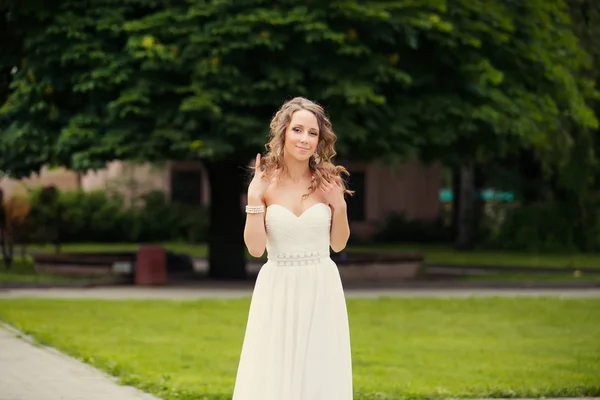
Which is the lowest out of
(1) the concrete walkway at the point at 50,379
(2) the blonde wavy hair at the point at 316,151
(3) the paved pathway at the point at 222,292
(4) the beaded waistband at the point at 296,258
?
(1) the concrete walkway at the point at 50,379

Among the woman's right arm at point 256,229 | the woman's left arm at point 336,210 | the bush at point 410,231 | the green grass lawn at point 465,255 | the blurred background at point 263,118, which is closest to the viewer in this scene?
the woman's right arm at point 256,229

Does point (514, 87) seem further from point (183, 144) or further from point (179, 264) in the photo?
point (179, 264)

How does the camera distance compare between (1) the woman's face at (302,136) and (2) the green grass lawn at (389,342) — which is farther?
(2) the green grass lawn at (389,342)

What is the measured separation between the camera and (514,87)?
25.7 meters

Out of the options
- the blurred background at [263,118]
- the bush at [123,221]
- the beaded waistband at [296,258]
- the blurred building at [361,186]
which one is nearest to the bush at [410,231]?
the blurred building at [361,186]

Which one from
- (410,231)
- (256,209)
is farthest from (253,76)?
(410,231)

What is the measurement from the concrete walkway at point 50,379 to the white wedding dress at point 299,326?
3.60 m

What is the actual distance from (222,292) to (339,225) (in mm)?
16729

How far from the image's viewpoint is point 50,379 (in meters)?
11.8

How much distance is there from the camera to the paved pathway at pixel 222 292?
22719mm

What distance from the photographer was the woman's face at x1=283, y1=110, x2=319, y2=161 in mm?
7160

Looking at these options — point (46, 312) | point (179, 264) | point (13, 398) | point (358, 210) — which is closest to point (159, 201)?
point (358, 210)

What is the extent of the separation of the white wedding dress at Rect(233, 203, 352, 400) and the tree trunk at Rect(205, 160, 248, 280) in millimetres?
20067

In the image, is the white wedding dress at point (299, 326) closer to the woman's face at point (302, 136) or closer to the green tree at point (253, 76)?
the woman's face at point (302, 136)
